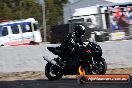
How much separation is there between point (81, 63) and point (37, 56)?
15.2 feet

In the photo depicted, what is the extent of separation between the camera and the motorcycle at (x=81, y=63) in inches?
508

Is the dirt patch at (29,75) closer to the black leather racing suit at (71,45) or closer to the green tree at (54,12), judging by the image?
the black leather racing suit at (71,45)

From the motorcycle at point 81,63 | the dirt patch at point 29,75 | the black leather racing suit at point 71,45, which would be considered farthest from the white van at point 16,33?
the black leather racing suit at point 71,45

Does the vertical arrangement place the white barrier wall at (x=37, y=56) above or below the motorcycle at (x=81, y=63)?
below

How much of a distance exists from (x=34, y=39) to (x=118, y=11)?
842cm

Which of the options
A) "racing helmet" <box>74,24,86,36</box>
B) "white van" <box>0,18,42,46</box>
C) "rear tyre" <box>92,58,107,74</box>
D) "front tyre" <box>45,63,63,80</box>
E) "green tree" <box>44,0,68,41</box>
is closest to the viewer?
"rear tyre" <box>92,58,107,74</box>

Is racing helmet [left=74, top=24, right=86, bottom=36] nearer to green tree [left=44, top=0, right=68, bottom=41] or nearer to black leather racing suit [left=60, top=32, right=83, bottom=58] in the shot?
black leather racing suit [left=60, top=32, right=83, bottom=58]

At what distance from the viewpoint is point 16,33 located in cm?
3294

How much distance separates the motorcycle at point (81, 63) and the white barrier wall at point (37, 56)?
11.4 ft

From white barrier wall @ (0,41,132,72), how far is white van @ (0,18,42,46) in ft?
44.6

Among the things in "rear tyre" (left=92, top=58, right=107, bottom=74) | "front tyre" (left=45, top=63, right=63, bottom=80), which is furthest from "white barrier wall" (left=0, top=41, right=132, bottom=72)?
"rear tyre" (left=92, top=58, right=107, bottom=74)

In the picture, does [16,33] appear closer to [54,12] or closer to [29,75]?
[29,75]

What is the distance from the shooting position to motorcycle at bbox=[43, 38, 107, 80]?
12.9m

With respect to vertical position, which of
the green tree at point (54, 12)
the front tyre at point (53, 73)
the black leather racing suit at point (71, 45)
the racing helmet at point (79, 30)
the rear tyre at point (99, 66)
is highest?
the racing helmet at point (79, 30)
